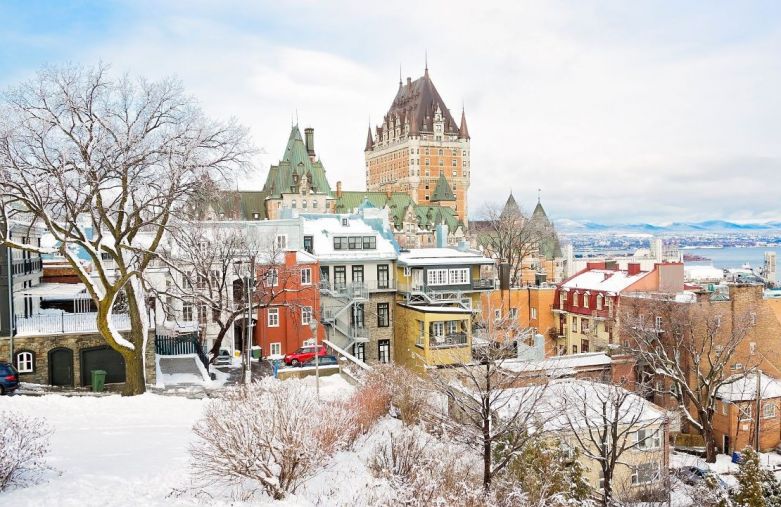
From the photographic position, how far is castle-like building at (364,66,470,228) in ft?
463

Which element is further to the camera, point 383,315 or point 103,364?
point 383,315

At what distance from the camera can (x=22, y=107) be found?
18.3m

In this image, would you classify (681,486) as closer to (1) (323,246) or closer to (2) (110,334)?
(2) (110,334)

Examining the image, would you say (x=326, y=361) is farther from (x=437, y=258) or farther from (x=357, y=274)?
(x=437, y=258)

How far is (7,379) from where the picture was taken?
21391 mm

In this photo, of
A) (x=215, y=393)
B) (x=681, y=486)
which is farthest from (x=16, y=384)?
(x=681, y=486)

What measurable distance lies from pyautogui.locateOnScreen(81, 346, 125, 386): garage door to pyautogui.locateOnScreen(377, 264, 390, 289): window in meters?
17.6

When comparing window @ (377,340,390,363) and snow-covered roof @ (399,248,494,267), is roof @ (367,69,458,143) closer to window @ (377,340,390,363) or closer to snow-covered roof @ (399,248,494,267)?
snow-covered roof @ (399,248,494,267)

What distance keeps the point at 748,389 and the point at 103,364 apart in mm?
31768

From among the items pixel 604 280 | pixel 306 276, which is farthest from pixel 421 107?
pixel 306 276

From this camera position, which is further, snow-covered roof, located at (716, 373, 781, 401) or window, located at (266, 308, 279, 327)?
window, located at (266, 308, 279, 327)

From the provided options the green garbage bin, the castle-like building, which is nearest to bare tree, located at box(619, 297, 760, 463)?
the green garbage bin

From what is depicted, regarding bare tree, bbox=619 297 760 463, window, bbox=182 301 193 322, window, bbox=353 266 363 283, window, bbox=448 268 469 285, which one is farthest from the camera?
window, bbox=448 268 469 285

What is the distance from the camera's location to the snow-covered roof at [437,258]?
39.2 m
